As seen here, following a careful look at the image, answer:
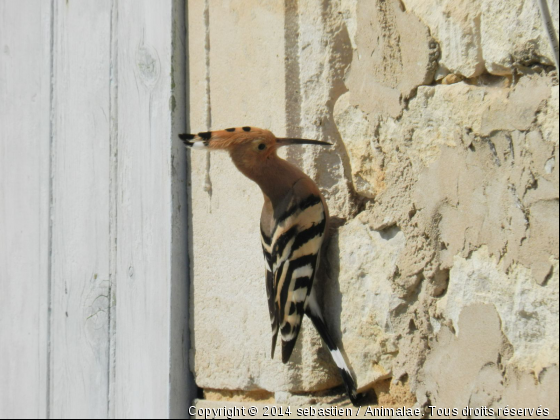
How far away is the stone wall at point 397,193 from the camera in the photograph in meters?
1.68

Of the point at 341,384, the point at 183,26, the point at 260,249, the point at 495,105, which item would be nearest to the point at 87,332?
the point at 260,249

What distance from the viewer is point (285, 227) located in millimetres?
2133

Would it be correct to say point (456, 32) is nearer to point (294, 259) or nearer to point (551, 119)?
point (551, 119)

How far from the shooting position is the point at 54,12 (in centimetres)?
241

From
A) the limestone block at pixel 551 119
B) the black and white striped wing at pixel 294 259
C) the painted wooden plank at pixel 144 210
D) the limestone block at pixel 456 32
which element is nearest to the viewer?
the limestone block at pixel 551 119

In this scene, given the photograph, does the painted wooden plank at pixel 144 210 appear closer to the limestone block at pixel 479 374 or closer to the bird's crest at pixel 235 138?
the bird's crest at pixel 235 138

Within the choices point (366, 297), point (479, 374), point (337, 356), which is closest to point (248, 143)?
point (366, 297)

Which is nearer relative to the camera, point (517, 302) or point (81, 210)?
point (517, 302)

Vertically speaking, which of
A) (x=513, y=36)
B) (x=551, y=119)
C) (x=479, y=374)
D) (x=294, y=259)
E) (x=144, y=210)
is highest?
(x=513, y=36)

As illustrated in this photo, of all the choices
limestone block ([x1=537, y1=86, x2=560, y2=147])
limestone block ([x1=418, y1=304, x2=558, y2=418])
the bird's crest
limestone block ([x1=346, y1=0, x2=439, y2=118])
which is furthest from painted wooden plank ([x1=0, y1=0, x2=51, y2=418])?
limestone block ([x1=537, y1=86, x2=560, y2=147])

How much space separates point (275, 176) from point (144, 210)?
41 centimetres

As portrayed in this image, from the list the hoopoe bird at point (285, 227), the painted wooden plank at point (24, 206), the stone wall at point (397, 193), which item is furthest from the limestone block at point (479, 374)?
the painted wooden plank at point (24, 206)

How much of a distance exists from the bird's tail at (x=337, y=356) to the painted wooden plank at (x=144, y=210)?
43 centimetres

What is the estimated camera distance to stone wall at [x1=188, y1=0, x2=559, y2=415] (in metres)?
1.68
